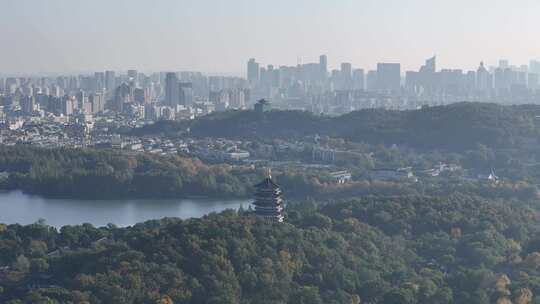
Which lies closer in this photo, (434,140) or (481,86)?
(434,140)

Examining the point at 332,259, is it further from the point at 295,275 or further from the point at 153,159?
the point at 153,159

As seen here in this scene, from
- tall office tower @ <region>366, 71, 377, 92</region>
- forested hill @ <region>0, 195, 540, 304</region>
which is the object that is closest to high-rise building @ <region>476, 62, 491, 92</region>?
tall office tower @ <region>366, 71, 377, 92</region>

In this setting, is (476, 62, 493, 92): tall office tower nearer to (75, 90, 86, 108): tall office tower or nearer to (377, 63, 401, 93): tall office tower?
(377, 63, 401, 93): tall office tower

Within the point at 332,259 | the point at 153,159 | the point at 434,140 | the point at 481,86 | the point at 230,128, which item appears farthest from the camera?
the point at 481,86

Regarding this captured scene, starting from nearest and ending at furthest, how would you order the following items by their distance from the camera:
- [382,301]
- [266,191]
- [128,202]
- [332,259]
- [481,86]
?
[382,301] < [332,259] < [266,191] < [128,202] < [481,86]

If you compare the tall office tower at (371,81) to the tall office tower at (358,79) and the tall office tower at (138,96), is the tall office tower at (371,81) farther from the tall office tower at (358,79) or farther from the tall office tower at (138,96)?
the tall office tower at (138,96)

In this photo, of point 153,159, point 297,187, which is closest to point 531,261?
point 297,187

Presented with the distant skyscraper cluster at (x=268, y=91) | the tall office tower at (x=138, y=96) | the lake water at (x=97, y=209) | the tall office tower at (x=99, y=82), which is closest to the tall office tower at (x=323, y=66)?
the distant skyscraper cluster at (x=268, y=91)

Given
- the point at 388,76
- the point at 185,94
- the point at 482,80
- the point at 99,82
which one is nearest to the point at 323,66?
the point at 388,76
